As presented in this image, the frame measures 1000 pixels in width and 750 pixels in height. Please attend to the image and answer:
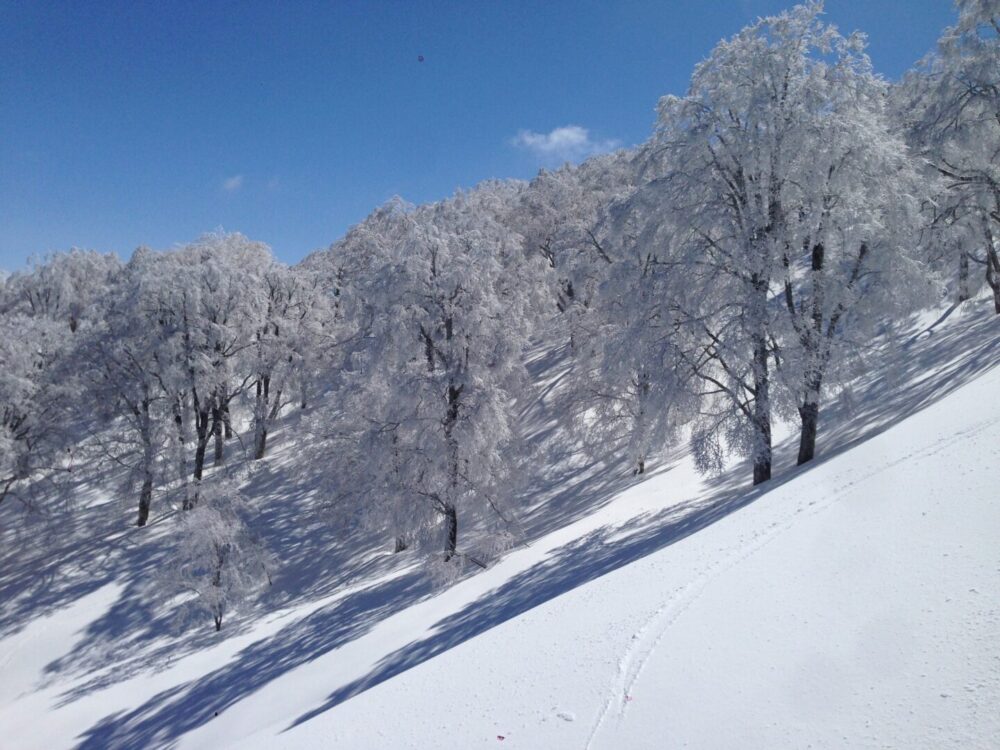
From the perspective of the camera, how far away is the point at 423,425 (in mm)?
14430

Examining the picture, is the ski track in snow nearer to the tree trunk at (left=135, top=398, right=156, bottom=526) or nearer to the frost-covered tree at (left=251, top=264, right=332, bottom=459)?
the frost-covered tree at (left=251, top=264, right=332, bottom=459)

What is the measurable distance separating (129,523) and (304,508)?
6.73 meters

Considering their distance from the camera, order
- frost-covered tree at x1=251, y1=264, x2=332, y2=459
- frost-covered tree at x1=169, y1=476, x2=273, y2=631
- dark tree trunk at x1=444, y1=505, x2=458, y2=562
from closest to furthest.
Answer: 1. dark tree trunk at x1=444, y1=505, x2=458, y2=562
2. frost-covered tree at x1=169, y1=476, x2=273, y2=631
3. frost-covered tree at x1=251, y1=264, x2=332, y2=459

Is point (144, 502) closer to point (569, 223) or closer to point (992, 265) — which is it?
point (569, 223)

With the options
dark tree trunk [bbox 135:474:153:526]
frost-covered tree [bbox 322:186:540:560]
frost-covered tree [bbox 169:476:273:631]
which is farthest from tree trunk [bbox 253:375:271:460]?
frost-covered tree [bbox 322:186:540:560]

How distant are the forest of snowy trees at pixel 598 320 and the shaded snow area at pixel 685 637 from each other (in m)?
2.02

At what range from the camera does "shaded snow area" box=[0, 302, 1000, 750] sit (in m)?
3.41

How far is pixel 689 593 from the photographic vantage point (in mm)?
5227

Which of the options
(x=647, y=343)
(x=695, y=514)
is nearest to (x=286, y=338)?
(x=647, y=343)

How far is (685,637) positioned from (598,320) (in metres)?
14.5

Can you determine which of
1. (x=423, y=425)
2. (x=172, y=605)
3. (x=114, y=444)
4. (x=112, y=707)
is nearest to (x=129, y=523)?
(x=114, y=444)

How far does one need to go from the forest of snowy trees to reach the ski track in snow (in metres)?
3.35

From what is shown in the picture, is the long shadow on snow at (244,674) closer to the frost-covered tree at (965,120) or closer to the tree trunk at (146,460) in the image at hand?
the tree trunk at (146,460)

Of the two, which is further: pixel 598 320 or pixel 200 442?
pixel 200 442
